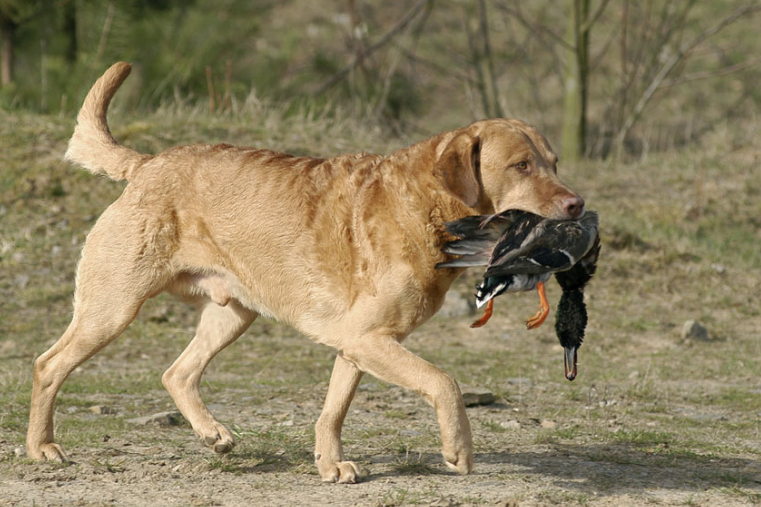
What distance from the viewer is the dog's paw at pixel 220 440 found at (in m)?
4.80

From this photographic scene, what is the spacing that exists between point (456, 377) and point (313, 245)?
8.57ft

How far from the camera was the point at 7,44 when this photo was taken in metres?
14.0

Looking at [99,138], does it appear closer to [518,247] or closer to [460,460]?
[518,247]

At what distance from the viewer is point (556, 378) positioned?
707 centimetres

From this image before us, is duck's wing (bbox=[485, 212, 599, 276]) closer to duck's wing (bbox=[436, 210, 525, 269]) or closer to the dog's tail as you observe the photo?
duck's wing (bbox=[436, 210, 525, 269])

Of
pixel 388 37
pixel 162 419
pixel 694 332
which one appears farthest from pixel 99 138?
pixel 388 37

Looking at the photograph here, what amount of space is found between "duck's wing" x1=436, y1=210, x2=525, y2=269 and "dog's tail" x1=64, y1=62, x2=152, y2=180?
2004 mm

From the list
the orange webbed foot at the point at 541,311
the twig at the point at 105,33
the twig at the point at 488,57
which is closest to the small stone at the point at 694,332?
the orange webbed foot at the point at 541,311

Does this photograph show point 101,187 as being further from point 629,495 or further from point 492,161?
point 629,495

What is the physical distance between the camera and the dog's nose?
421 cm

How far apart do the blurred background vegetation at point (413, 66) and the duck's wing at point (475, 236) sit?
763cm

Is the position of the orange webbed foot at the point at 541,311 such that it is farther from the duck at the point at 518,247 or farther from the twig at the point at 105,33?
the twig at the point at 105,33

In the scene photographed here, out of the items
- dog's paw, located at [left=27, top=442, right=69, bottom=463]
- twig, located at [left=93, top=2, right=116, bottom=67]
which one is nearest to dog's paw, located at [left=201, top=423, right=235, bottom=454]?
dog's paw, located at [left=27, top=442, right=69, bottom=463]

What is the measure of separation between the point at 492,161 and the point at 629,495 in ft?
5.25
